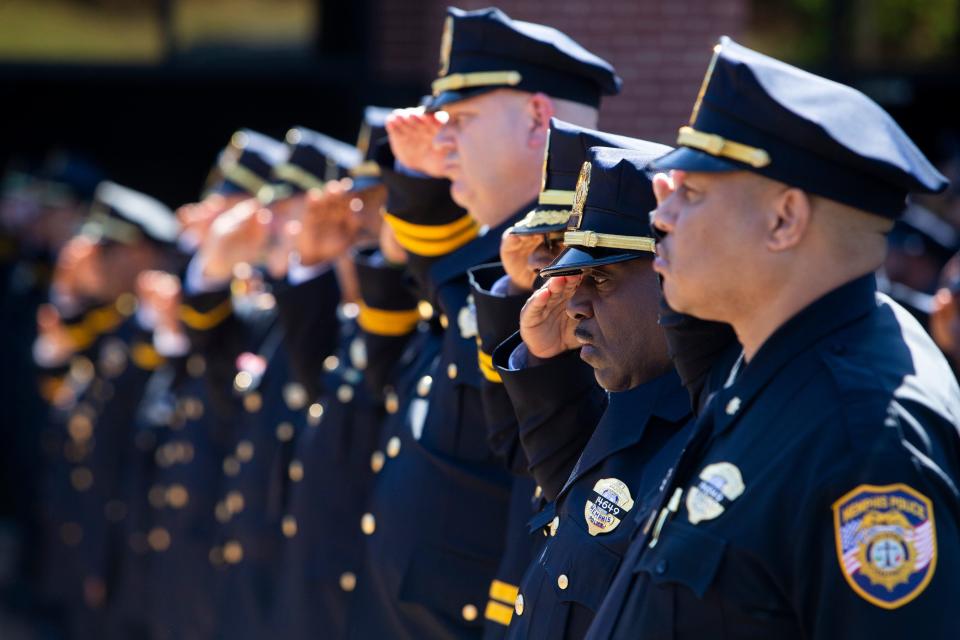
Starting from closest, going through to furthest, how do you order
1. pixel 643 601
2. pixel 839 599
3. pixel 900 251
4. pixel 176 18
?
pixel 839 599
pixel 643 601
pixel 900 251
pixel 176 18

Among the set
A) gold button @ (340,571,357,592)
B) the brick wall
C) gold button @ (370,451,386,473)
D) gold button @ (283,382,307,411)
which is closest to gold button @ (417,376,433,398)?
gold button @ (370,451,386,473)

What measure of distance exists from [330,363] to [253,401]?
64 cm

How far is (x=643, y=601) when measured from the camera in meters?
1.83

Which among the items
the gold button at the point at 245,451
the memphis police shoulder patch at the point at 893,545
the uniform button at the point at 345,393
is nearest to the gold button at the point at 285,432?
the gold button at the point at 245,451

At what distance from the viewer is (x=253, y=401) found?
4988 millimetres

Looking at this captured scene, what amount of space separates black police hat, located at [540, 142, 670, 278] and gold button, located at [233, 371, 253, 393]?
2807 millimetres

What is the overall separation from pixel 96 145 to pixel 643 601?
8.52 meters

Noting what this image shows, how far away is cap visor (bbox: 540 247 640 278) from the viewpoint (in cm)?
237

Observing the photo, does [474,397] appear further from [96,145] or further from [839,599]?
[96,145]

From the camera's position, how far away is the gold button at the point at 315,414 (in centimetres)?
430

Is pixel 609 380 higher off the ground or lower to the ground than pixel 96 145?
higher

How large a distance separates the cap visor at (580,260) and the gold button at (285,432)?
7.98 feet

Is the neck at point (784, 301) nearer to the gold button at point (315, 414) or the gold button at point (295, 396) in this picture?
the gold button at point (315, 414)

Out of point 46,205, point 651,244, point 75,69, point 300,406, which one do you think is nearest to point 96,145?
point 46,205
